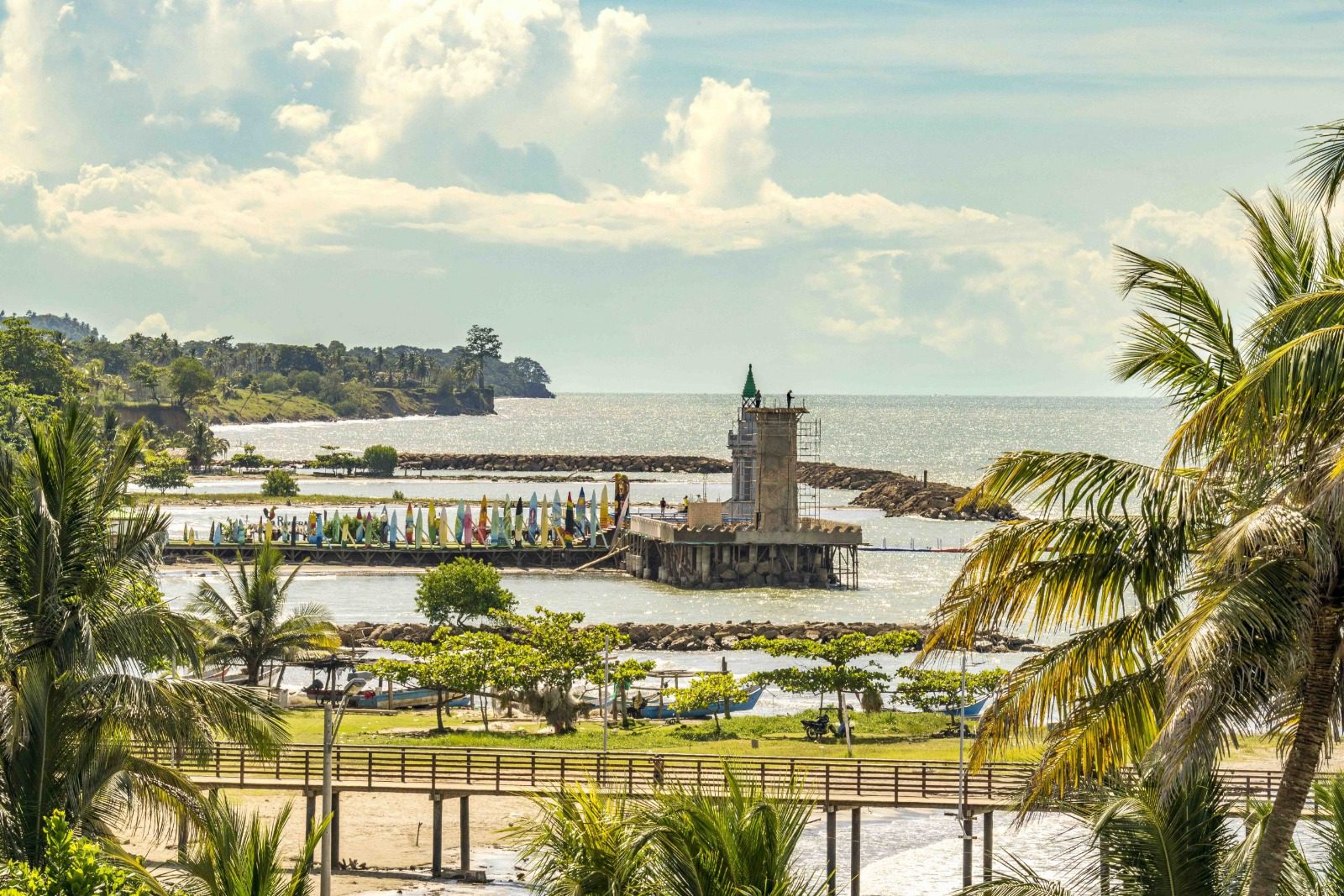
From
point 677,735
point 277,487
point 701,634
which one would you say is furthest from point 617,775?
point 277,487

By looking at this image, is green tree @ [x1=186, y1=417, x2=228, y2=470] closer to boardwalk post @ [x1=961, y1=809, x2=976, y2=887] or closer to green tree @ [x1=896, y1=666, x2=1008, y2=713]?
green tree @ [x1=896, y1=666, x2=1008, y2=713]

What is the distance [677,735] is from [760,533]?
47.8m

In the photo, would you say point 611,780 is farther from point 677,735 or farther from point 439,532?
point 439,532

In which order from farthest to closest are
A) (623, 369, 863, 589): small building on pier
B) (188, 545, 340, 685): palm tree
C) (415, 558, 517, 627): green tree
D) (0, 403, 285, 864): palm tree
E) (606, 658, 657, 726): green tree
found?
(623, 369, 863, 589): small building on pier, (415, 558, 517, 627): green tree, (606, 658, 657, 726): green tree, (188, 545, 340, 685): palm tree, (0, 403, 285, 864): palm tree

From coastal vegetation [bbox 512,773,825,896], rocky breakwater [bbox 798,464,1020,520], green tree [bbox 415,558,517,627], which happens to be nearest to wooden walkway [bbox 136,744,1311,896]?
coastal vegetation [bbox 512,773,825,896]

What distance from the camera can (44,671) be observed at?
15102mm

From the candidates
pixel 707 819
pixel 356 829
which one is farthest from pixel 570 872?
pixel 356 829

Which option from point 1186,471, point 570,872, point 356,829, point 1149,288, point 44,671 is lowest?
point 356,829

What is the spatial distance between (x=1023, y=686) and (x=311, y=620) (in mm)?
36441

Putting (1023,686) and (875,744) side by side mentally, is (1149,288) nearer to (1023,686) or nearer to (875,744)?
(1023,686)

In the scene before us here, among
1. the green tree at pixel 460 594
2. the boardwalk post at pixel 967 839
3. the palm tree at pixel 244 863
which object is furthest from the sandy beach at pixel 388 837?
the green tree at pixel 460 594

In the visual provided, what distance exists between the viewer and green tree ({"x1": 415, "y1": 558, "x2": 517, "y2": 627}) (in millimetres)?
63906

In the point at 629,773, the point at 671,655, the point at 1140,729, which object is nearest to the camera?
the point at 1140,729

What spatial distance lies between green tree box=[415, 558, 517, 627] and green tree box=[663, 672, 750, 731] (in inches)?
671
